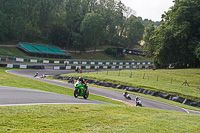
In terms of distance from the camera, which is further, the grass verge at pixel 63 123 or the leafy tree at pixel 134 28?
the leafy tree at pixel 134 28

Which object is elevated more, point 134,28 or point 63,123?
point 134,28

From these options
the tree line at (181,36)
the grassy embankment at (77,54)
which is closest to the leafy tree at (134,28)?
the grassy embankment at (77,54)

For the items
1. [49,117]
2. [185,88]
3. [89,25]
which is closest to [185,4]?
[185,88]

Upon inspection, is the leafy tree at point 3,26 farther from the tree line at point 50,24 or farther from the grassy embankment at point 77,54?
the grassy embankment at point 77,54

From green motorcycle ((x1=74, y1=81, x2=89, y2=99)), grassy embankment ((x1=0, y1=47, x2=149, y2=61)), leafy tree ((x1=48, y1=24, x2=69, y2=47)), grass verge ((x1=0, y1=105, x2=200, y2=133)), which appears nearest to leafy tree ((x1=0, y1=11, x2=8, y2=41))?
grassy embankment ((x1=0, y1=47, x2=149, y2=61))

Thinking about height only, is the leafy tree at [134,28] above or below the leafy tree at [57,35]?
above

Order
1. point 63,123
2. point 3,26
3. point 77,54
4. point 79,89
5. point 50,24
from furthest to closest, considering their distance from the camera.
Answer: point 50,24, point 77,54, point 3,26, point 79,89, point 63,123

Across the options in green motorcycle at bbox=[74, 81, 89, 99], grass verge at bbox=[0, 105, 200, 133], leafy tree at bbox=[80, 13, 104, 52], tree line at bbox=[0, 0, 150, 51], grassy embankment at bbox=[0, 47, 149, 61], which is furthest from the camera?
leafy tree at bbox=[80, 13, 104, 52]

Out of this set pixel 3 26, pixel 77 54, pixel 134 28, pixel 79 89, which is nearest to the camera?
pixel 79 89

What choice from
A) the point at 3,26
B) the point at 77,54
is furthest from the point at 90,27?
the point at 3,26

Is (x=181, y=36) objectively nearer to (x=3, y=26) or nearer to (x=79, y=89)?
(x=79, y=89)

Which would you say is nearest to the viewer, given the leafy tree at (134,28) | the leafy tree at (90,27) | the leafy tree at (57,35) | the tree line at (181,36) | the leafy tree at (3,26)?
the tree line at (181,36)

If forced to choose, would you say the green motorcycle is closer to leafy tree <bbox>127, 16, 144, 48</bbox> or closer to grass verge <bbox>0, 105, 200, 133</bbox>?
grass verge <bbox>0, 105, 200, 133</bbox>

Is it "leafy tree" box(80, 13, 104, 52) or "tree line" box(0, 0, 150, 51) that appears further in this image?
"leafy tree" box(80, 13, 104, 52)
